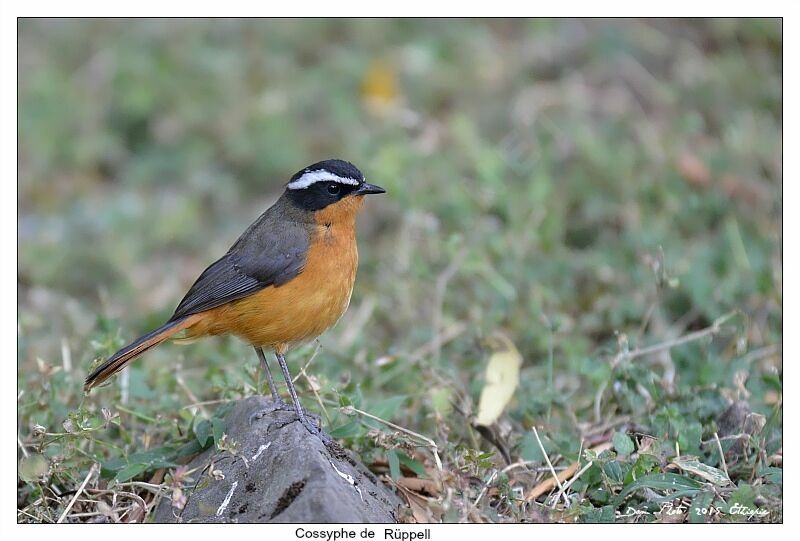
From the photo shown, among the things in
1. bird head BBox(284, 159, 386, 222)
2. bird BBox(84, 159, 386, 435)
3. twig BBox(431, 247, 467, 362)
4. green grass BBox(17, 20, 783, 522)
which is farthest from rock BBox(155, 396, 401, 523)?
twig BBox(431, 247, 467, 362)

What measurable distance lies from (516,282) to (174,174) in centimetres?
463

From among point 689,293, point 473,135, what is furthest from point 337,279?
point 473,135

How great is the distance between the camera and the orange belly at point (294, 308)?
586 centimetres

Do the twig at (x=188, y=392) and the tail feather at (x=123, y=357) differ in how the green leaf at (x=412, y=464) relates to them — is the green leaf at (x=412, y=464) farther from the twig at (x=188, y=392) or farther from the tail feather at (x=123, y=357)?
the tail feather at (x=123, y=357)

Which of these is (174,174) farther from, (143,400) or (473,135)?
(143,400)

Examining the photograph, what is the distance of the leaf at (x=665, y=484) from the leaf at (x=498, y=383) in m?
1.00

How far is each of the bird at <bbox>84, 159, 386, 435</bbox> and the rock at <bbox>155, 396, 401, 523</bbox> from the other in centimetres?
39

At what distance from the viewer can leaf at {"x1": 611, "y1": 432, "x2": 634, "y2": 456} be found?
527 centimetres

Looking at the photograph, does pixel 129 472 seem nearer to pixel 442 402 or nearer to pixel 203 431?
pixel 203 431

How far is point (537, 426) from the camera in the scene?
603 cm

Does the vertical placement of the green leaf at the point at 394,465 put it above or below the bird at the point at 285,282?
below

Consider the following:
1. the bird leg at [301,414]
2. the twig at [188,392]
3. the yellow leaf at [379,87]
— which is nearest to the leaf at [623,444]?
the bird leg at [301,414]

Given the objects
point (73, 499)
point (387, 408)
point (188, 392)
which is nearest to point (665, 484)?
point (387, 408)

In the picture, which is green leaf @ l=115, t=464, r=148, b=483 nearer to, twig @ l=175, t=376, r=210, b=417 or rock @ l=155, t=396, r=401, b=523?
rock @ l=155, t=396, r=401, b=523
